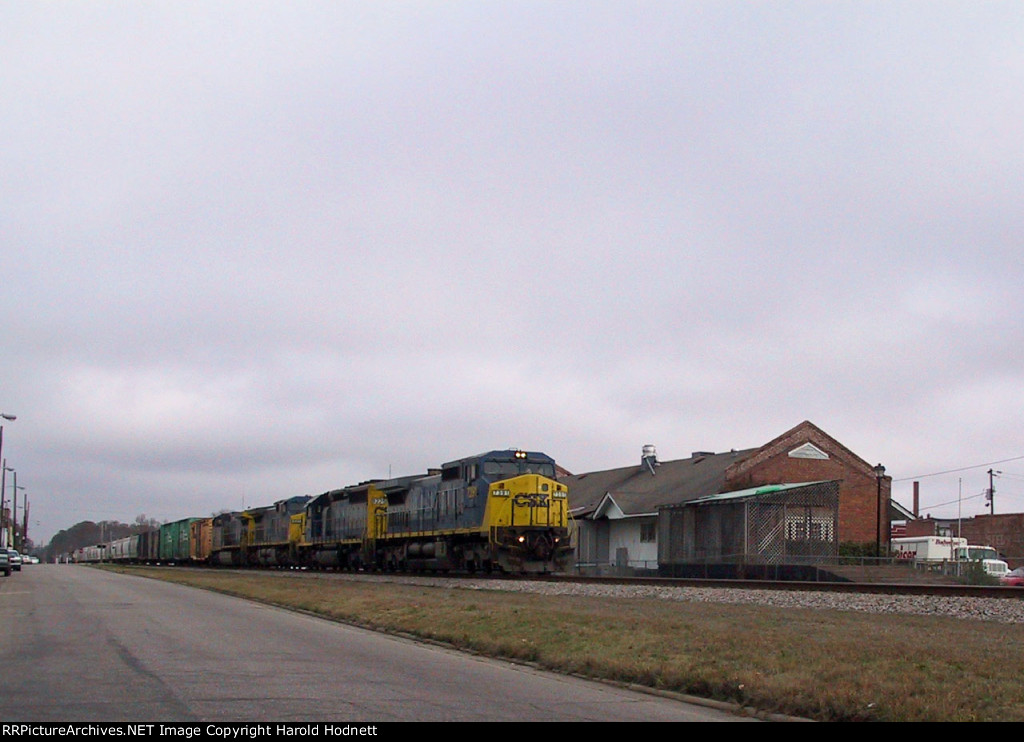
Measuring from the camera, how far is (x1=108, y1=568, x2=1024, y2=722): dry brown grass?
1048 centimetres

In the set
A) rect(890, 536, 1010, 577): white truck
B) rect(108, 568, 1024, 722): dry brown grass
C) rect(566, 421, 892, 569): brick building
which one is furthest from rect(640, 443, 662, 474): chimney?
rect(108, 568, 1024, 722): dry brown grass

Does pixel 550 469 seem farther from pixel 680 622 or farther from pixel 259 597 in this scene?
pixel 680 622

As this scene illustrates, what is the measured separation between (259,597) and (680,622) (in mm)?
15632

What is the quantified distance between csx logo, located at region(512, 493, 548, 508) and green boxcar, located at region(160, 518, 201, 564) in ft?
171

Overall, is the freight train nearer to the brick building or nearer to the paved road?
the brick building

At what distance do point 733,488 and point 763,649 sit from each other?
4176cm

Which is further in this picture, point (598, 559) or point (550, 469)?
point (598, 559)

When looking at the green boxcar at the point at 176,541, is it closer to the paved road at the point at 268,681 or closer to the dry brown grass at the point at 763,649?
the dry brown grass at the point at 763,649

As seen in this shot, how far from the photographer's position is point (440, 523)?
134 ft

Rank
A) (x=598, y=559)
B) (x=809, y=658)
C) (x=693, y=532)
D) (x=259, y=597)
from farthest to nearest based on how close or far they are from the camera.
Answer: (x=598, y=559) → (x=693, y=532) → (x=259, y=597) → (x=809, y=658)

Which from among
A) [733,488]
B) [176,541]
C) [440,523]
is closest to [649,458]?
[733,488]

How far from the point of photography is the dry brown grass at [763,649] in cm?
1048

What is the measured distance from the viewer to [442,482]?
1631 inches

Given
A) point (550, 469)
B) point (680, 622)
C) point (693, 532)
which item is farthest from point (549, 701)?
point (693, 532)
